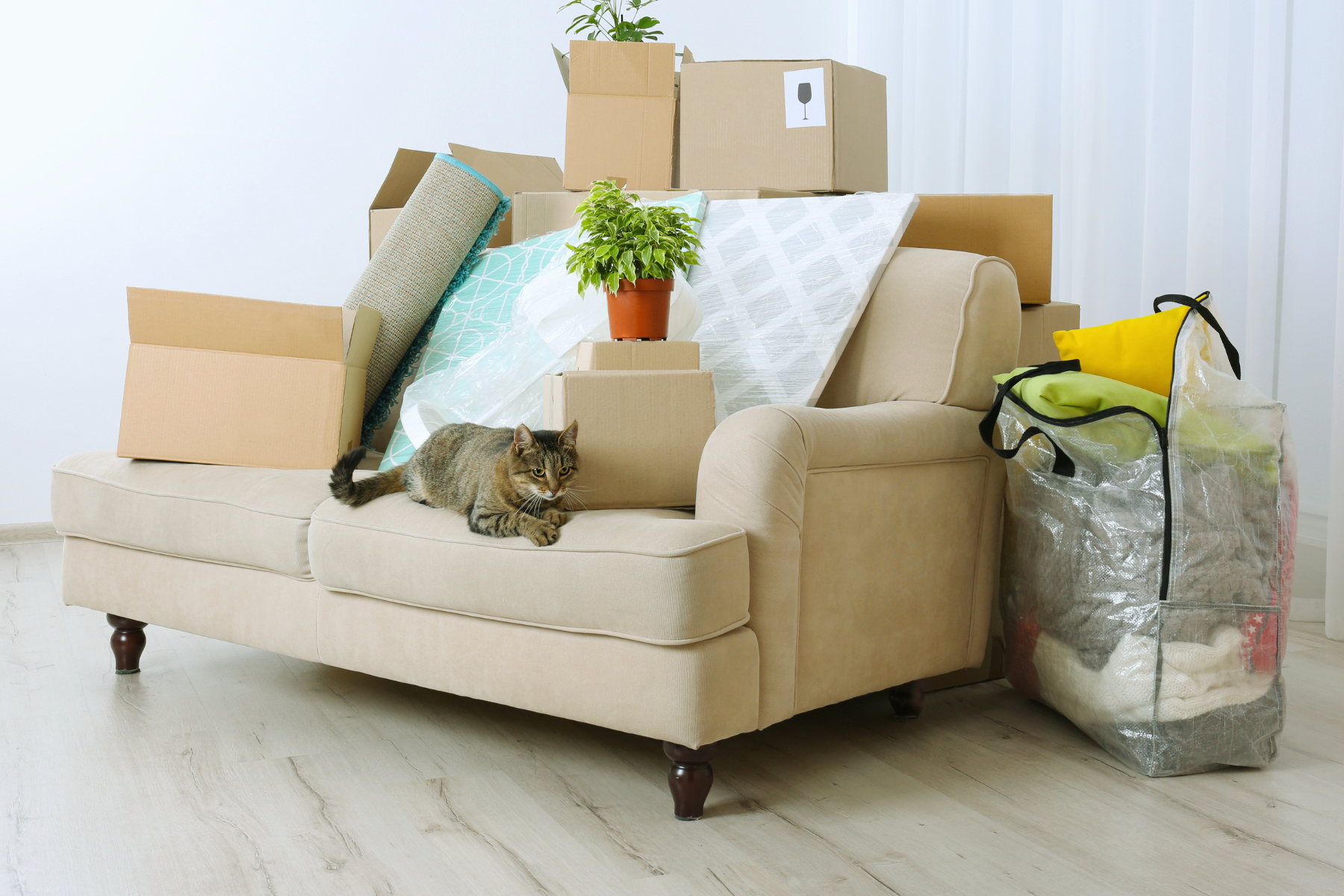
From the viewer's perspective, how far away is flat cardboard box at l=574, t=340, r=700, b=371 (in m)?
1.78

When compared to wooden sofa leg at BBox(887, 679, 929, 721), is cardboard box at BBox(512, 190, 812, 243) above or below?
above

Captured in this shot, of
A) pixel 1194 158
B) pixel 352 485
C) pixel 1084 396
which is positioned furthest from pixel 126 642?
pixel 1194 158

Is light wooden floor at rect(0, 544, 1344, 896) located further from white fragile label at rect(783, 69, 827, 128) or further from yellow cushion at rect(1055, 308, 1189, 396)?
white fragile label at rect(783, 69, 827, 128)

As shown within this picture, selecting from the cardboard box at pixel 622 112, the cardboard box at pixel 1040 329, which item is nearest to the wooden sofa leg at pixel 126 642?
the cardboard box at pixel 622 112

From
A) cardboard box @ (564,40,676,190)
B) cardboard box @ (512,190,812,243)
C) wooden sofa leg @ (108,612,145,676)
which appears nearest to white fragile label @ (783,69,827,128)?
cardboard box @ (512,190,812,243)

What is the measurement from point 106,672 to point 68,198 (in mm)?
2049

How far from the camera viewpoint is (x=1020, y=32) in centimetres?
346

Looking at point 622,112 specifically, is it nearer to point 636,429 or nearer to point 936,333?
point 936,333

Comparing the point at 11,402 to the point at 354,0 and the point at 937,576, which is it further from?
the point at 937,576

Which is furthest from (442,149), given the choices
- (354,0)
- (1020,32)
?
(1020,32)

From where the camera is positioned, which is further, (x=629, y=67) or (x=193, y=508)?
(x=629, y=67)

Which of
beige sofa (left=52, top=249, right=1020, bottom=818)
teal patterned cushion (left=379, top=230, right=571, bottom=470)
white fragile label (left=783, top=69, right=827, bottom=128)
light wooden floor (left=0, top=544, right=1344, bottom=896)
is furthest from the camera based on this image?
white fragile label (left=783, top=69, right=827, bottom=128)

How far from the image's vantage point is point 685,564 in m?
1.48

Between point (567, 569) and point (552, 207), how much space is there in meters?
1.36
